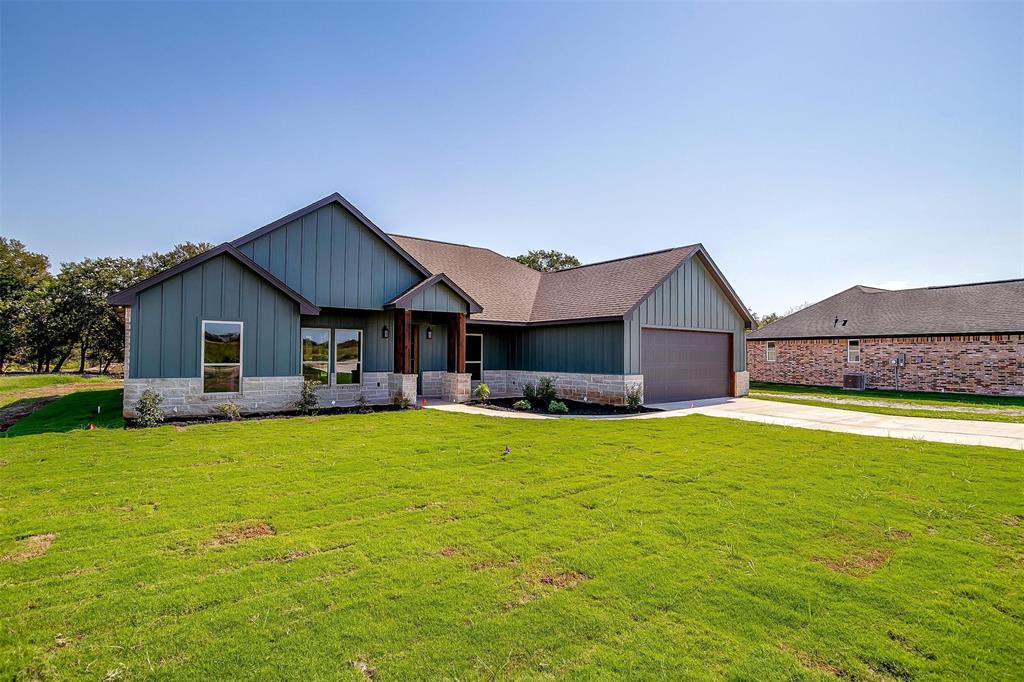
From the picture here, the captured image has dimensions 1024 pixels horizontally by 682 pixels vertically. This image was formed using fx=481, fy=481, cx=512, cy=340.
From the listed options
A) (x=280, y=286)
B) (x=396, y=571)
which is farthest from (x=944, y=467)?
(x=280, y=286)

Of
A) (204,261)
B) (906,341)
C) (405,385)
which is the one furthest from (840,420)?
(204,261)

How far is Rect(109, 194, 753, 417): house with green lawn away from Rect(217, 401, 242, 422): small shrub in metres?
0.31

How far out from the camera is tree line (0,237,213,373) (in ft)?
96.1

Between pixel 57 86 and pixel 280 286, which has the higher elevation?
pixel 57 86

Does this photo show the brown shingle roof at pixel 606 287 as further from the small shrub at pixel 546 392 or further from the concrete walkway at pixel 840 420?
the concrete walkway at pixel 840 420

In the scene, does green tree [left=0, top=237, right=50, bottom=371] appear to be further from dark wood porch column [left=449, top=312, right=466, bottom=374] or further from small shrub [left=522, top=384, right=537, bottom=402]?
small shrub [left=522, top=384, right=537, bottom=402]

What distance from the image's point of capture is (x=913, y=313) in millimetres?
24609

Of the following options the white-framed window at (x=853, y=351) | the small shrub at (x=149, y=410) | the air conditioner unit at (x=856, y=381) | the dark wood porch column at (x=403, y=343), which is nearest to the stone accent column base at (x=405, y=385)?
the dark wood porch column at (x=403, y=343)

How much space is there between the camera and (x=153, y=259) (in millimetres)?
34906

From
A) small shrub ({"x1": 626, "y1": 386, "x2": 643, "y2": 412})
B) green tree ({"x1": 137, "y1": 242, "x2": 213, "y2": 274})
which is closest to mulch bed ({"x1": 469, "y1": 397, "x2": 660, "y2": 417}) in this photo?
small shrub ({"x1": 626, "y1": 386, "x2": 643, "y2": 412})

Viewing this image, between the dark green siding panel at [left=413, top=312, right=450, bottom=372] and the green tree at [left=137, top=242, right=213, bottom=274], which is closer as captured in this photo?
the dark green siding panel at [left=413, top=312, right=450, bottom=372]

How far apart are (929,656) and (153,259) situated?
43.6 m

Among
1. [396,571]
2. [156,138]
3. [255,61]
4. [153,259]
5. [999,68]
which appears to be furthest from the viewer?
[153,259]

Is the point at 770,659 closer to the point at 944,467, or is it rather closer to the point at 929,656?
the point at 929,656
